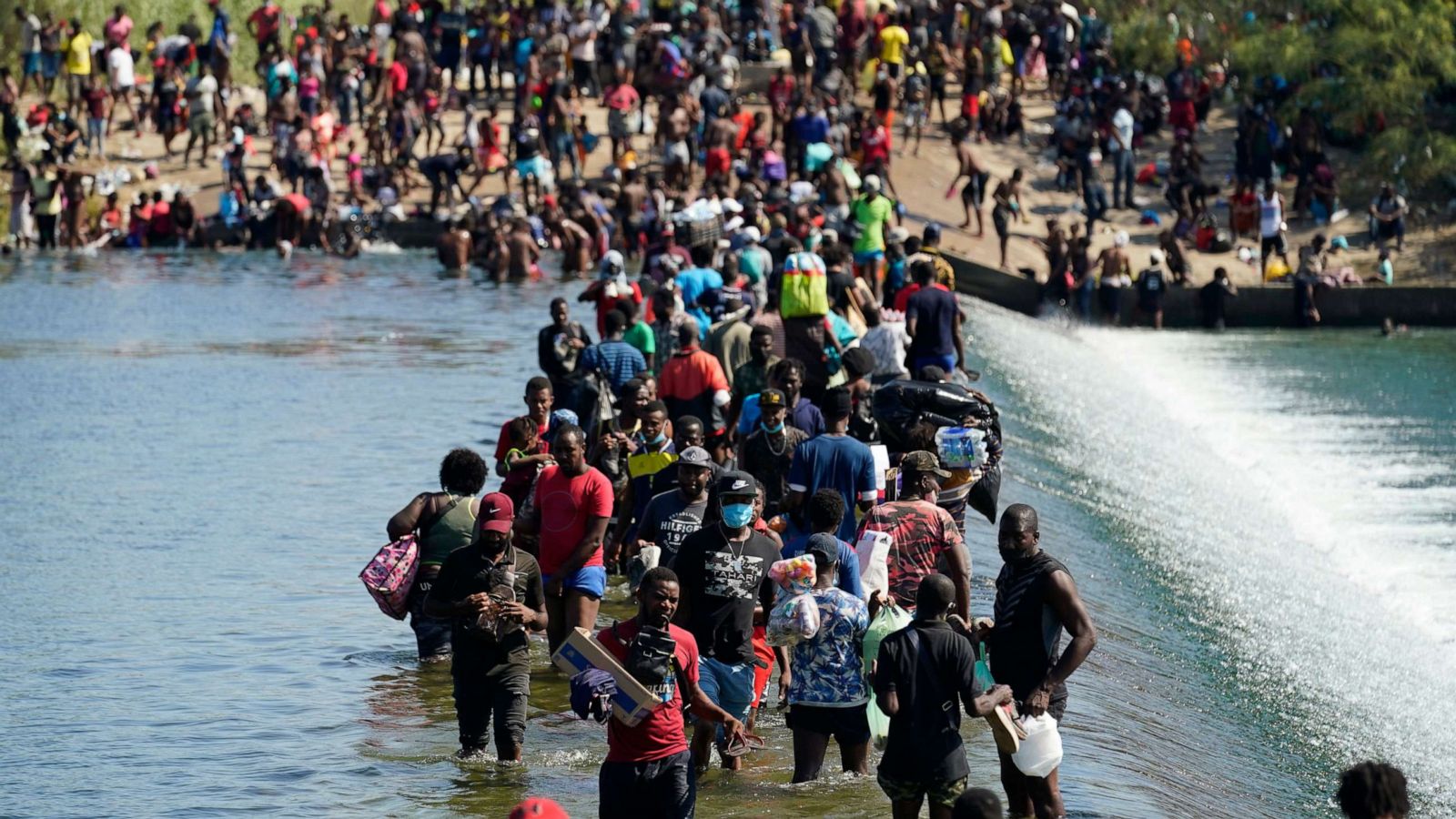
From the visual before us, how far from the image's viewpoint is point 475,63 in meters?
46.3

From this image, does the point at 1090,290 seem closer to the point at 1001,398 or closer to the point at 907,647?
the point at 1001,398

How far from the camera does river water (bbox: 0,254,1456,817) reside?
454 inches

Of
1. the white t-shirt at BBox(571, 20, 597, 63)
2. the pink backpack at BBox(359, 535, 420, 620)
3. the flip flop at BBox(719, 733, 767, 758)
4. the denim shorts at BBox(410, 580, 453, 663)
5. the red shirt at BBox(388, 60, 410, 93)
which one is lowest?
the denim shorts at BBox(410, 580, 453, 663)

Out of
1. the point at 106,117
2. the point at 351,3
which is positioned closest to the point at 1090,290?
the point at 106,117

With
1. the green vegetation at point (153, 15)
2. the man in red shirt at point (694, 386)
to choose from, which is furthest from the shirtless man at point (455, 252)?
the man in red shirt at point (694, 386)

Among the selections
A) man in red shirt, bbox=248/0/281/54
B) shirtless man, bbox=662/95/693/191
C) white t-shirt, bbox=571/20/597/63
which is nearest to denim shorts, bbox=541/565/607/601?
shirtless man, bbox=662/95/693/191

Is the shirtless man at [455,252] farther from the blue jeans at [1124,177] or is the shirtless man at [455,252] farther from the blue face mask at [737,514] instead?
the blue face mask at [737,514]

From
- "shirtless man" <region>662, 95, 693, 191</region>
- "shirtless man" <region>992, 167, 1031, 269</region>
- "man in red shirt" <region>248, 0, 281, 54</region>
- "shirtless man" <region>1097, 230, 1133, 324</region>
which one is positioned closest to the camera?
"shirtless man" <region>1097, 230, 1133, 324</region>

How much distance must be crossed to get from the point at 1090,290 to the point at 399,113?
14.1 m

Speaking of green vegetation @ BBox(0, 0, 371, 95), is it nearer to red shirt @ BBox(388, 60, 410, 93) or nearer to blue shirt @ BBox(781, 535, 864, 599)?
red shirt @ BBox(388, 60, 410, 93)

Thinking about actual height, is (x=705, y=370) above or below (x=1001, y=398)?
above

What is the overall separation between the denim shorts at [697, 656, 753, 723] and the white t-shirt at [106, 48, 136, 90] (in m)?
39.1

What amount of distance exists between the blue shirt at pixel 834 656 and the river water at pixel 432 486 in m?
0.71

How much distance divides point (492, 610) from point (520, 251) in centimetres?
2760
